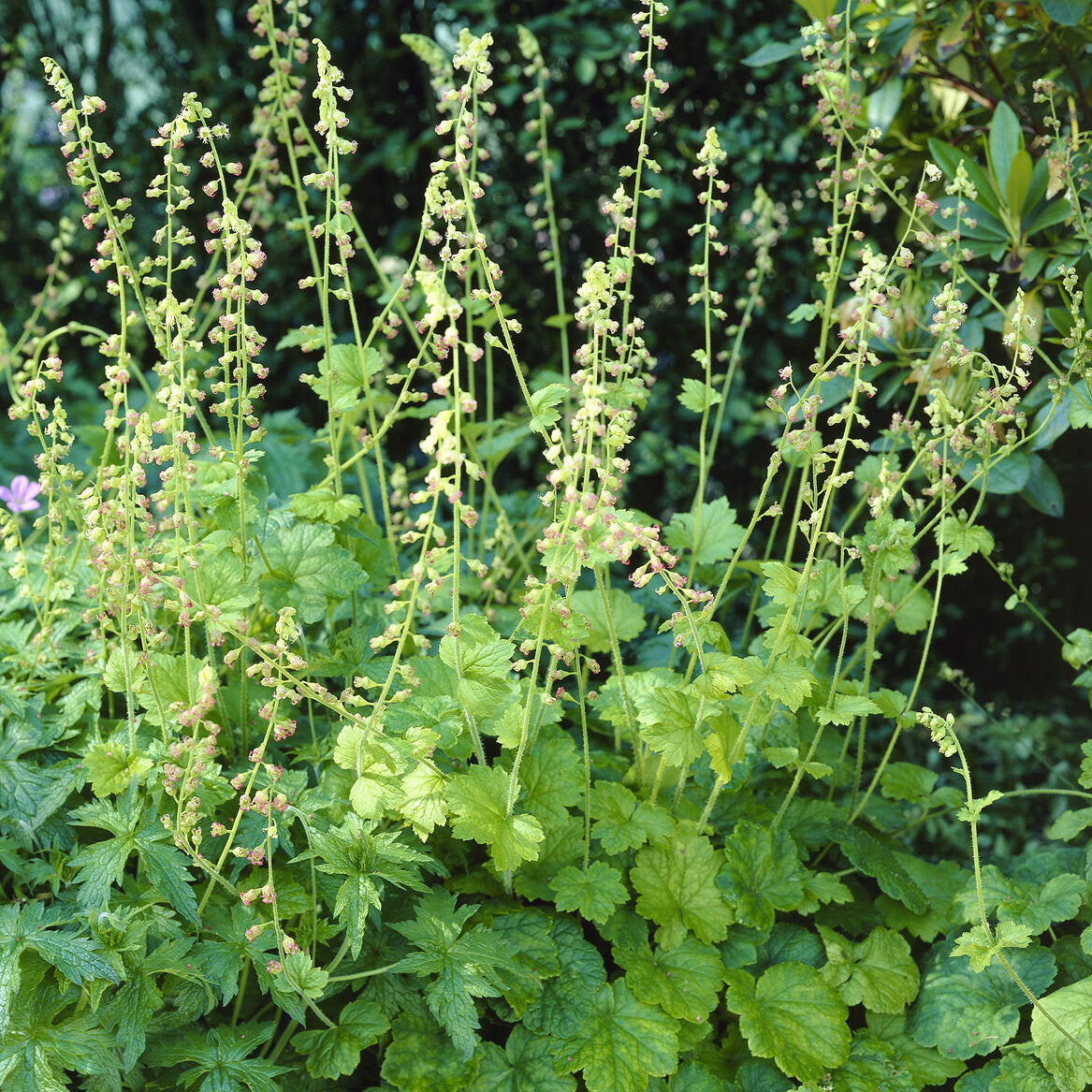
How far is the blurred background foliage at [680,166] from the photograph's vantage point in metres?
3.08

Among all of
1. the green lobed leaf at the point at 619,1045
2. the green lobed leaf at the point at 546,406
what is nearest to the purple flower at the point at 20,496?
the green lobed leaf at the point at 546,406

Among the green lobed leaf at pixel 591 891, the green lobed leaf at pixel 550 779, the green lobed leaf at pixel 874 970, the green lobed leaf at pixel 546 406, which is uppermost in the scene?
the green lobed leaf at pixel 546 406

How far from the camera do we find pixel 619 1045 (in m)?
1.97

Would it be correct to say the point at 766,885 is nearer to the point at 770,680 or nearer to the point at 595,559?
the point at 770,680

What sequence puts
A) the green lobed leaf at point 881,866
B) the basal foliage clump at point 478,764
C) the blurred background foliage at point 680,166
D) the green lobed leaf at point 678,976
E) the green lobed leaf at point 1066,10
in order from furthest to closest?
the blurred background foliage at point 680,166 → the green lobed leaf at point 1066,10 → the green lobed leaf at point 881,866 → the green lobed leaf at point 678,976 → the basal foliage clump at point 478,764

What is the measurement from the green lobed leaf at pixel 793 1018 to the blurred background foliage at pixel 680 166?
5.52ft

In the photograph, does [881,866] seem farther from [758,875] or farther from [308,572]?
[308,572]

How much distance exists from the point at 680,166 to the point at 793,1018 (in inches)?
120

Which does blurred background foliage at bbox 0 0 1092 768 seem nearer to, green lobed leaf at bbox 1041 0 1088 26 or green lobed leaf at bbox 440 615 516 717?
green lobed leaf at bbox 1041 0 1088 26

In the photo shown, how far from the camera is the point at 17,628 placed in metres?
2.42

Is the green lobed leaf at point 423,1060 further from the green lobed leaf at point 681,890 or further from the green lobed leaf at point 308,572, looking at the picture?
the green lobed leaf at point 308,572

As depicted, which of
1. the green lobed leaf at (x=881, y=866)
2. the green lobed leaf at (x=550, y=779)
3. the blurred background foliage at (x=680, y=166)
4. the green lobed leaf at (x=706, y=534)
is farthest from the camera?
the blurred background foliage at (x=680, y=166)

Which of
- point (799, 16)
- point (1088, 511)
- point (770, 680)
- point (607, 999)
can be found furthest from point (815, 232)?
point (607, 999)

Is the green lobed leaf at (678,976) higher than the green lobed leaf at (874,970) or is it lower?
higher
